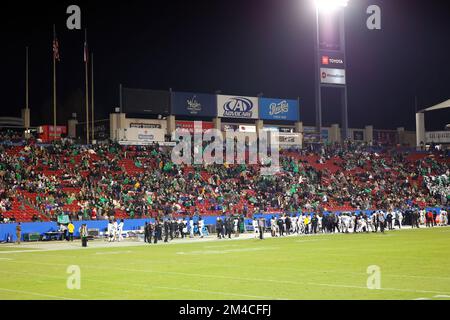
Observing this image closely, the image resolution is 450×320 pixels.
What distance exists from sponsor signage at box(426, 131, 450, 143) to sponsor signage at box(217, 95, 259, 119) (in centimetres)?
2350

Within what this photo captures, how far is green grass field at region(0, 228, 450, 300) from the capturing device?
16281 millimetres

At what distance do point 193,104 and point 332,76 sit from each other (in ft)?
45.4

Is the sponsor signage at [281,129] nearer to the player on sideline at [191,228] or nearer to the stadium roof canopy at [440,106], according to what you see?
the stadium roof canopy at [440,106]

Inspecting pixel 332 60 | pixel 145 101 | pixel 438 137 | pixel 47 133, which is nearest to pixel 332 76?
pixel 332 60

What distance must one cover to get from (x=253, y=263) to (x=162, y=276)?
16.3 feet

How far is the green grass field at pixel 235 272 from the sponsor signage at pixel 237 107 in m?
37.1

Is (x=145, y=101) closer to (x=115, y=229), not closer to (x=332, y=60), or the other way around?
(x=332, y=60)

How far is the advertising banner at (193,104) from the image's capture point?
221ft

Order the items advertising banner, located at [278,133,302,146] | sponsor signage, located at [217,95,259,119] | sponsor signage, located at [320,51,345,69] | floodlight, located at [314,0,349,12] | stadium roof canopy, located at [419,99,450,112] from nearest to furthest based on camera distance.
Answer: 1. floodlight, located at [314,0,349,12]
2. sponsor signage, located at [320,51,345,69]
3. sponsor signage, located at [217,95,259,119]
4. advertising banner, located at [278,133,302,146]
5. stadium roof canopy, located at [419,99,450,112]

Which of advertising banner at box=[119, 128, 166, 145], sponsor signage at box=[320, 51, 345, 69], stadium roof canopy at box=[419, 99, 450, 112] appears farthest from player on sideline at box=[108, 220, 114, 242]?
stadium roof canopy at box=[419, 99, 450, 112]

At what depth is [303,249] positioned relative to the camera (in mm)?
31469

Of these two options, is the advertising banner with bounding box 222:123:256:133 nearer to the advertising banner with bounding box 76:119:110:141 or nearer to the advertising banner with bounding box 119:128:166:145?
the advertising banner with bounding box 119:128:166:145
